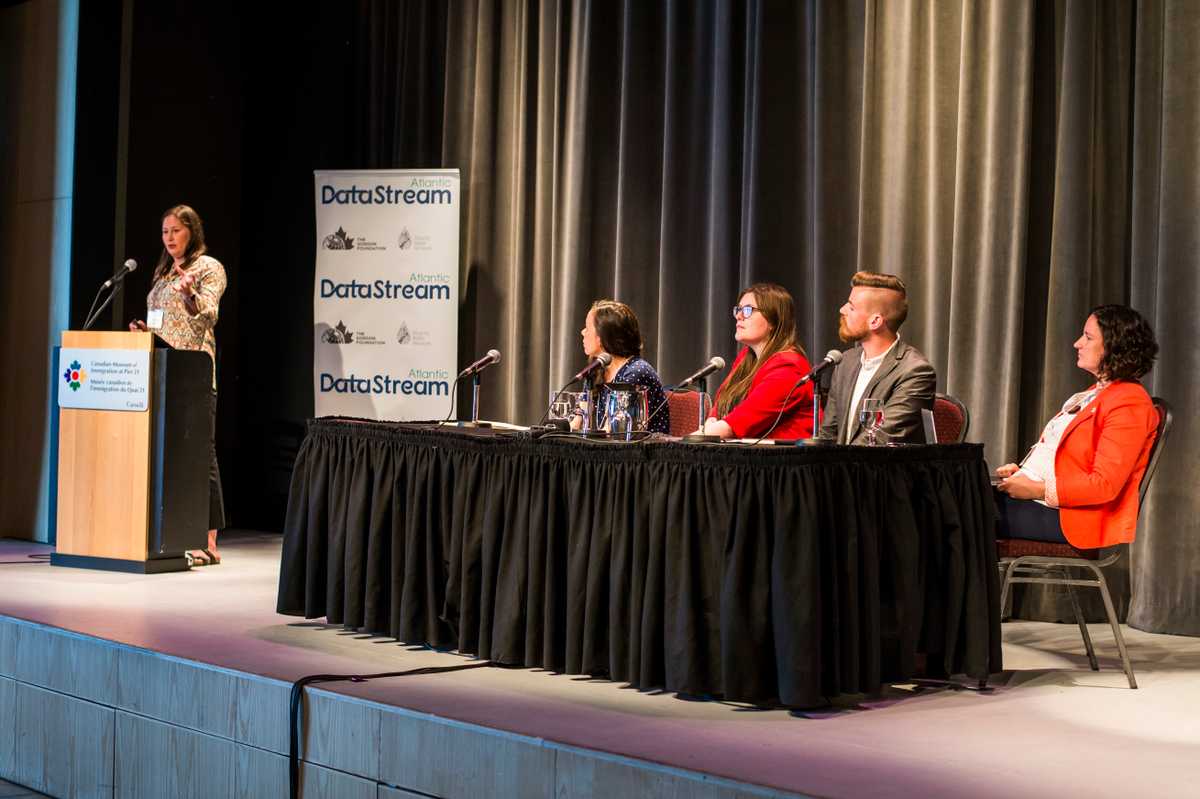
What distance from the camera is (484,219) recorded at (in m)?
6.91

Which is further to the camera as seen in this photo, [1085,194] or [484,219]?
[484,219]

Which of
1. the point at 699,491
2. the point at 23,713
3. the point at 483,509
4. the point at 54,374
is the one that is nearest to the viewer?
the point at 699,491

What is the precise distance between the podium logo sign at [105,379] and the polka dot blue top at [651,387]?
2059 millimetres

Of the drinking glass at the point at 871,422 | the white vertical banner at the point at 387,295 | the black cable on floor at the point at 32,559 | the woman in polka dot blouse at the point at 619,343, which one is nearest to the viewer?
the drinking glass at the point at 871,422

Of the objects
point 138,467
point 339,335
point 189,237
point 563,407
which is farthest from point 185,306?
point 563,407

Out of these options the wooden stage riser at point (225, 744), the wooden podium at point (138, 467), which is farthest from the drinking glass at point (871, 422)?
the wooden podium at point (138, 467)

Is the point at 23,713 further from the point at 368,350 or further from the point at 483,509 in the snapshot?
the point at 368,350

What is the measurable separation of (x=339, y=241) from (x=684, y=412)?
9.11 feet

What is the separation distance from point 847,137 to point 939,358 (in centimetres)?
102

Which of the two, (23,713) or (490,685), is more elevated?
(490,685)

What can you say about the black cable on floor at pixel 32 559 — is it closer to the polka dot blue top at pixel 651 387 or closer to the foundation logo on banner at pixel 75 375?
the foundation logo on banner at pixel 75 375

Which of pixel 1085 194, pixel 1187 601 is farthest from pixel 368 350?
pixel 1187 601

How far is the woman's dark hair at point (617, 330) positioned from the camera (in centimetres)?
464

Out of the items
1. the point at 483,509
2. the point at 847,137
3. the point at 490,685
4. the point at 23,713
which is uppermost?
the point at 847,137
